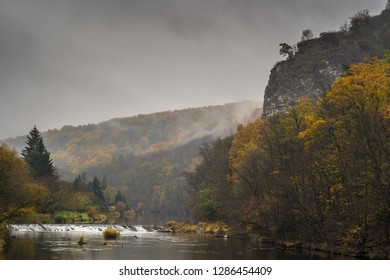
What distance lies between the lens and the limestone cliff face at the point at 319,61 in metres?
117

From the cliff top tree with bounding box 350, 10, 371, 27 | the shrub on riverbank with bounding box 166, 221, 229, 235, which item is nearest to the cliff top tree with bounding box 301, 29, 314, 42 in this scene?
the cliff top tree with bounding box 350, 10, 371, 27

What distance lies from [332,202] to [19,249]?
93.8 feet

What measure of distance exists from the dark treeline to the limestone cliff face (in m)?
48.9

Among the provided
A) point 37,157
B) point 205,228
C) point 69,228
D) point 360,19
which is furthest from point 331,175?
point 360,19

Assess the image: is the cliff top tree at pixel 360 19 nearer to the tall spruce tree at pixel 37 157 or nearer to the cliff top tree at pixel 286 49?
the cliff top tree at pixel 286 49

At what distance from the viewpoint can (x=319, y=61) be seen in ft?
398

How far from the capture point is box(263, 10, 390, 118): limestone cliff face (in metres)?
117

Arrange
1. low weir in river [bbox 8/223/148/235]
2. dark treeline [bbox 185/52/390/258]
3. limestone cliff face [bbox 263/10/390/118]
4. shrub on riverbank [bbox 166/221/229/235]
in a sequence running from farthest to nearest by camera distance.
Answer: limestone cliff face [bbox 263/10/390/118] → shrub on riverbank [bbox 166/221/229/235] → low weir in river [bbox 8/223/148/235] → dark treeline [bbox 185/52/390/258]

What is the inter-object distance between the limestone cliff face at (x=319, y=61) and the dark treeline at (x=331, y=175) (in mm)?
48892

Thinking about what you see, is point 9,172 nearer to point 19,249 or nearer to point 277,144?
point 19,249

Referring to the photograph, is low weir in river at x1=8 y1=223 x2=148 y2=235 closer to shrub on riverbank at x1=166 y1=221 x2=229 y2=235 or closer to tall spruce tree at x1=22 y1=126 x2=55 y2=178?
shrub on riverbank at x1=166 y1=221 x2=229 y2=235

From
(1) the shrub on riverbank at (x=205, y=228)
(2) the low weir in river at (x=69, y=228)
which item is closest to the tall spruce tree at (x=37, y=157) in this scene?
(2) the low weir in river at (x=69, y=228)

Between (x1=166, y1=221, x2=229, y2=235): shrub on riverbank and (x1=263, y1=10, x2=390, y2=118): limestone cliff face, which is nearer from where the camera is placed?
(x1=166, y1=221, x2=229, y2=235): shrub on riverbank

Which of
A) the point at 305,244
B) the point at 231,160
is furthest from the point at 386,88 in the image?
the point at 231,160
